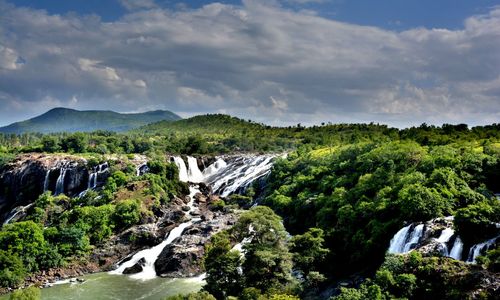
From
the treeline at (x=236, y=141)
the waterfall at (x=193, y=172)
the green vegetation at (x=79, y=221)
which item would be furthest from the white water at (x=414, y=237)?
the waterfall at (x=193, y=172)

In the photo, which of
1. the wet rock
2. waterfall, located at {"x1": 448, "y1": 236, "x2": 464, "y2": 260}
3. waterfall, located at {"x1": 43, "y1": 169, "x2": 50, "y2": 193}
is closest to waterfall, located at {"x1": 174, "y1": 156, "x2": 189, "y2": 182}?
waterfall, located at {"x1": 43, "y1": 169, "x2": 50, "y2": 193}

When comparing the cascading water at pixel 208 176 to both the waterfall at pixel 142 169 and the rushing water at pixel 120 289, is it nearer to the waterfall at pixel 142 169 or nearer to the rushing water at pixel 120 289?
the rushing water at pixel 120 289

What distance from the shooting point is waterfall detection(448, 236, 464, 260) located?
3625 cm

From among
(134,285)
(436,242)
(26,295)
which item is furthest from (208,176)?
(436,242)

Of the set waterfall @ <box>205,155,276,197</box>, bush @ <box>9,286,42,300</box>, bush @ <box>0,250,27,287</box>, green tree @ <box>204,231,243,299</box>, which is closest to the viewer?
bush @ <box>9,286,42,300</box>

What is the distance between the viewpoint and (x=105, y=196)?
76.0 meters

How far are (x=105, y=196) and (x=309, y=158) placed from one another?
122 feet

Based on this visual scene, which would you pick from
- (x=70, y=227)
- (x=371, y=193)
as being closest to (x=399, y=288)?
(x=371, y=193)

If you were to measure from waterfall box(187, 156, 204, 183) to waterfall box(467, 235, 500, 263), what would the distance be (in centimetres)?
7634

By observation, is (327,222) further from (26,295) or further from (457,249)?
(26,295)

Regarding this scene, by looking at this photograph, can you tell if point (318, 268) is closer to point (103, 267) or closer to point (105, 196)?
point (103, 267)

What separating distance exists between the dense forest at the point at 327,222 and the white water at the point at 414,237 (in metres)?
2.40

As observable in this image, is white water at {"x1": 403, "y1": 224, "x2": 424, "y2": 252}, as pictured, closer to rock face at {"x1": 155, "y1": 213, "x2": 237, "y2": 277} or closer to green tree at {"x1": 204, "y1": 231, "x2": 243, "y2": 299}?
green tree at {"x1": 204, "y1": 231, "x2": 243, "y2": 299}

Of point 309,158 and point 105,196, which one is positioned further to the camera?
point 309,158
